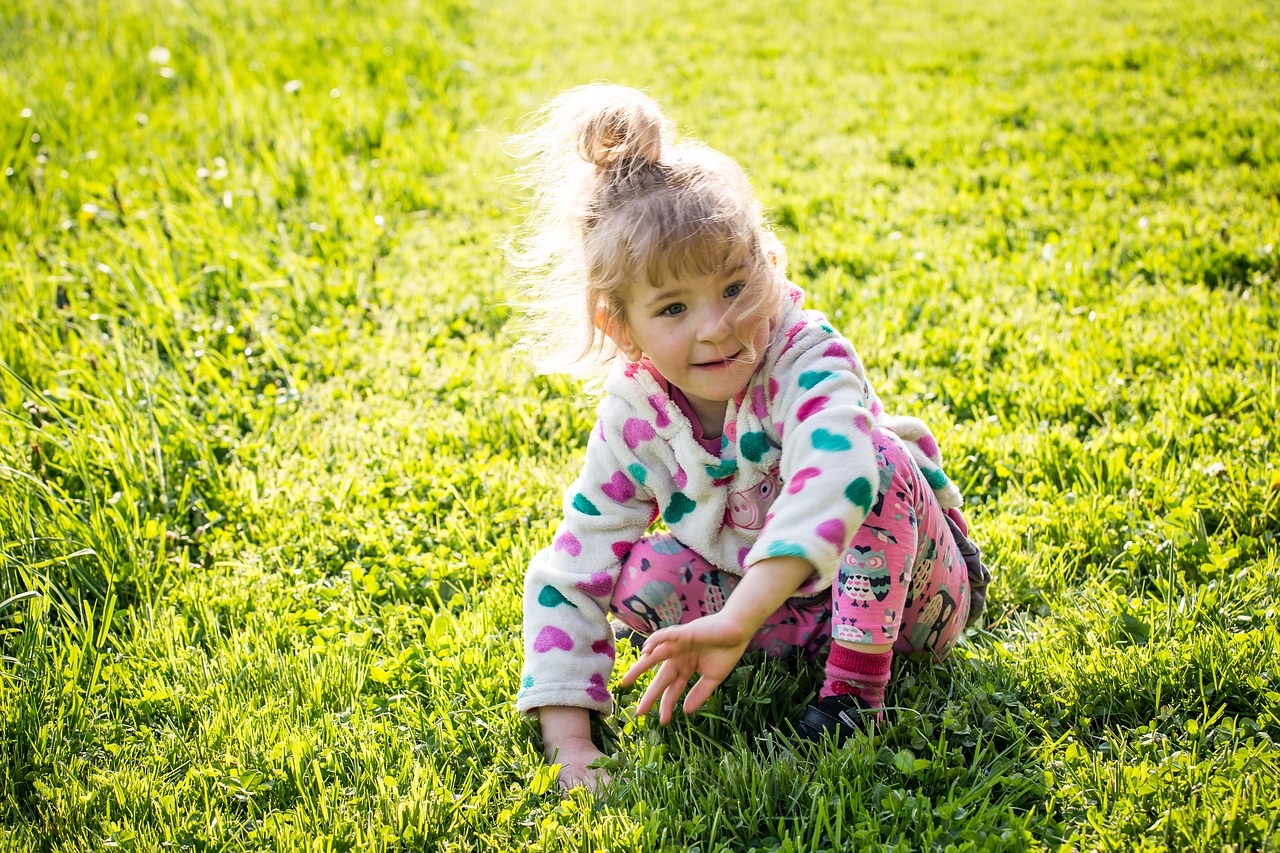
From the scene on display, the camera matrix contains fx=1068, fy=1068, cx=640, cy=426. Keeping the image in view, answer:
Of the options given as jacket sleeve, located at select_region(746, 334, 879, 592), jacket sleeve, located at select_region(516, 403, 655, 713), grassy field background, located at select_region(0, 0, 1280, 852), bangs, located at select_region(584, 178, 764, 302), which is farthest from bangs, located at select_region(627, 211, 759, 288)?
grassy field background, located at select_region(0, 0, 1280, 852)

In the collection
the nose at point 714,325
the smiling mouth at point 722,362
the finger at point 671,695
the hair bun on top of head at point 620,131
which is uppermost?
the hair bun on top of head at point 620,131

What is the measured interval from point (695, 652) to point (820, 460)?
424 mm

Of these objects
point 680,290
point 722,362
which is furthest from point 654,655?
point 680,290

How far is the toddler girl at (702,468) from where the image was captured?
6.43 feet

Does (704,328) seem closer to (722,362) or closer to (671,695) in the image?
(722,362)

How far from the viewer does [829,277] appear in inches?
171

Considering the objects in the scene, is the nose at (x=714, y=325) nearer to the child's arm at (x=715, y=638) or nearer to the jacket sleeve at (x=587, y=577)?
the jacket sleeve at (x=587, y=577)

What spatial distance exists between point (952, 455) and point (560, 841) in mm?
1728

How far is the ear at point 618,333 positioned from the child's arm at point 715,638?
613 millimetres

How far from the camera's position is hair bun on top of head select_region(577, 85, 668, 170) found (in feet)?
7.12

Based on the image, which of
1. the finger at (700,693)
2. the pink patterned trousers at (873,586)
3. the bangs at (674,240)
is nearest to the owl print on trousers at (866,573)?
the pink patterned trousers at (873,586)

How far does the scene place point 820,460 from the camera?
198 centimetres

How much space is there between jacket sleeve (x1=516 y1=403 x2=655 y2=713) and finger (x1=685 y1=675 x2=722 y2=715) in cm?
44

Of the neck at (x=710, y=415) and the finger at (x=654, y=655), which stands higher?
the neck at (x=710, y=415)
